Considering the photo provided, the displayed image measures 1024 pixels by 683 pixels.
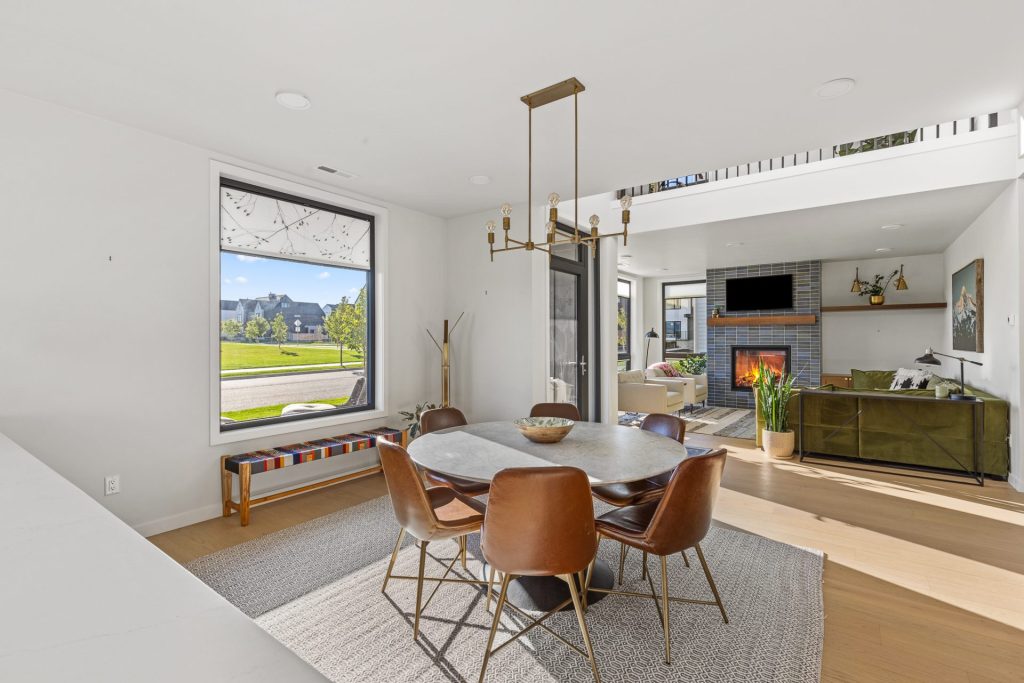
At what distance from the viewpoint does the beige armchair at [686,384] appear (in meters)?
7.87

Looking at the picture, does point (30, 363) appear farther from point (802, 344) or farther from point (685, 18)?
point (802, 344)

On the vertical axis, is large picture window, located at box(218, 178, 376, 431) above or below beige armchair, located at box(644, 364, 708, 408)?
above

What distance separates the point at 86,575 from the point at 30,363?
254cm

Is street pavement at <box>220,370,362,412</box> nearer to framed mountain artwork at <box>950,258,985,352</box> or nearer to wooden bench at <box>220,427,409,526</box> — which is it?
wooden bench at <box>220,427,409,526</box>

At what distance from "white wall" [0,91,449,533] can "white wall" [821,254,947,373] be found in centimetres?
867

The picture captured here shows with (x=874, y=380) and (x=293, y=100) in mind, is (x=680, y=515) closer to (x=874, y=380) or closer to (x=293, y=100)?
(x=293, y=100)

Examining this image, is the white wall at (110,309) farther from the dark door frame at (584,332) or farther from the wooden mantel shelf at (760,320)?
the wooden mantel shelf at (760,320)

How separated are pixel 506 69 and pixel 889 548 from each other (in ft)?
11.7

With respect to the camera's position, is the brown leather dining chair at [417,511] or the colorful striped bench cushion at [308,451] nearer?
the brown leather dining chair at [417,511]

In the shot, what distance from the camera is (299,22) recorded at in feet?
6.97

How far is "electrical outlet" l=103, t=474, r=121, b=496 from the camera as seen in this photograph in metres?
3.04

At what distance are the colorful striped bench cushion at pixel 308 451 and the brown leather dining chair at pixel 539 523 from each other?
1563 mm

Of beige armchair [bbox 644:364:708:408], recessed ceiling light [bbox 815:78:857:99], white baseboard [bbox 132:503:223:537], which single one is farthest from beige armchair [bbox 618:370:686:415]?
white baseboard [bbox 132:503:223:537]

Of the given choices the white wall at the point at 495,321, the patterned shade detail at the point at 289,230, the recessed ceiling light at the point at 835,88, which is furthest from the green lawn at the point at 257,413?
the recessed ceiling light at the point at 835,88
